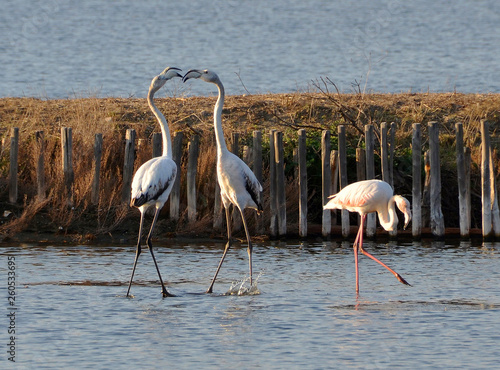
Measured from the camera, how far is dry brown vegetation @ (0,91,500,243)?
1675cm

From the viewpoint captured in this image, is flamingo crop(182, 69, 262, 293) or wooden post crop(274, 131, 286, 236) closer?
flamingo crop(182, 69, 262, 293)

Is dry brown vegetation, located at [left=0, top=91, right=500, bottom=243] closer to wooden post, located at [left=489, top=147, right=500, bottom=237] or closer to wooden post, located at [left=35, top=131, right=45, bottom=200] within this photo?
wooden post, located at [left=35, top=131, right=45, bottom=200]

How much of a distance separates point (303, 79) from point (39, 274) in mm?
25488

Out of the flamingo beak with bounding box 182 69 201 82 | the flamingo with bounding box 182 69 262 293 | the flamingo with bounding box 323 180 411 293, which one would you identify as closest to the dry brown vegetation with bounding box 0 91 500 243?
the flamingo with bounding box 182 69 262 293

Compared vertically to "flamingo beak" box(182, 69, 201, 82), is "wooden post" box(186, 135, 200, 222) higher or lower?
lower

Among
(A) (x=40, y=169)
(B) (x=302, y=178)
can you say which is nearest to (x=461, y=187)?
(B) (x=302, y=178)

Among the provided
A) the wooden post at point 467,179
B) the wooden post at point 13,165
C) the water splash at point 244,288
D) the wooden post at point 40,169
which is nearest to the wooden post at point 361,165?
the wooden post at point 467,179

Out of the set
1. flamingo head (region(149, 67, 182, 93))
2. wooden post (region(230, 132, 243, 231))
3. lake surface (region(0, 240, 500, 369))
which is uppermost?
flamingo head (region(149, 67, 182, 93))

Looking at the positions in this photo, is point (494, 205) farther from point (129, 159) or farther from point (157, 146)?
point (129, 159)

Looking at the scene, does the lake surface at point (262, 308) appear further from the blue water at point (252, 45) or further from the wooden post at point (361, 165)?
the blue water at point (252, 45)

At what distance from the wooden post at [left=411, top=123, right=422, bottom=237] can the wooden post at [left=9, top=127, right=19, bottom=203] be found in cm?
642

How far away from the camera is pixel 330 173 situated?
16391 mm

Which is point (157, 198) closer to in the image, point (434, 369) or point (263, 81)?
point (434, 369)

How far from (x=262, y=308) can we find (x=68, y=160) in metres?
5.56
